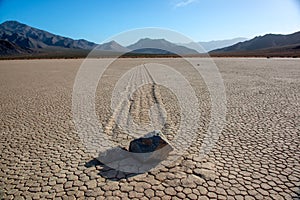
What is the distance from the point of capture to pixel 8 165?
4.33 metres

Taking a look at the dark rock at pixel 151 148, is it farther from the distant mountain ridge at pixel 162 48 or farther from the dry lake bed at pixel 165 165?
the distant mountain ridge at pixel 162 48

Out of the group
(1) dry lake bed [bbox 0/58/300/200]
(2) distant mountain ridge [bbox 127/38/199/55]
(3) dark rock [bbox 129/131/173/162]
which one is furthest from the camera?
(2) distant mountain ridge [bbox 127/38/199/55]

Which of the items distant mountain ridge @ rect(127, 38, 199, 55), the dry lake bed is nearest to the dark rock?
the dry lake bed

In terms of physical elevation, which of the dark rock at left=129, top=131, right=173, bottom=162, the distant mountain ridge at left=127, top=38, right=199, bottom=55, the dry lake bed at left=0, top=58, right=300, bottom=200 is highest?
the distant mountain ridge at left=127, top=38, right=199, bottom=55

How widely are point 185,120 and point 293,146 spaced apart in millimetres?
2849

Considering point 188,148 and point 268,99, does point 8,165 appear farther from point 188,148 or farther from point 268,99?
point 268,99

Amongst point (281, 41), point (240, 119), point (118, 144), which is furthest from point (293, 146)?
point (281, 41)

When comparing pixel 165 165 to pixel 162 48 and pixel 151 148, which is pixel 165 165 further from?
pixel 162 48

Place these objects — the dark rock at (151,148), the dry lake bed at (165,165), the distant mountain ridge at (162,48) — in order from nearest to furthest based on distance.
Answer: the dry lake bed at (165,165)
the dark rock at (151,148)
the distant mountain ridge at (162,48)

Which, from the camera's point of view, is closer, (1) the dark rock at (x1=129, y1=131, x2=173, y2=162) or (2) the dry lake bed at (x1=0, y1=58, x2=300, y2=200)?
(2) the dry lake bed at (x1=0, y1=58, x2=300, y2=200)

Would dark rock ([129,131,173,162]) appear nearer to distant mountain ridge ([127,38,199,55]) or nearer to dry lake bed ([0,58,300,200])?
dry lake bed ([0,58,300,200])

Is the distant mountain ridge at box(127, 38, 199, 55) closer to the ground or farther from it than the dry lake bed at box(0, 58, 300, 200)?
farther from it

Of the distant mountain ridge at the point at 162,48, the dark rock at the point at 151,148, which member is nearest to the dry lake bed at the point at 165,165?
the dark rock at the point at 151,148

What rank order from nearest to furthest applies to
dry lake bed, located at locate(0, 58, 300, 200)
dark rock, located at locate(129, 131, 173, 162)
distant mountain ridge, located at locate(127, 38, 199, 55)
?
dry lake bed, located at locate(0, 58, 300, 200)
dark rock, located at locate(129, 131, 173, 162)
distant mountain ridge, located at locate(127, 38, 199, 55)
